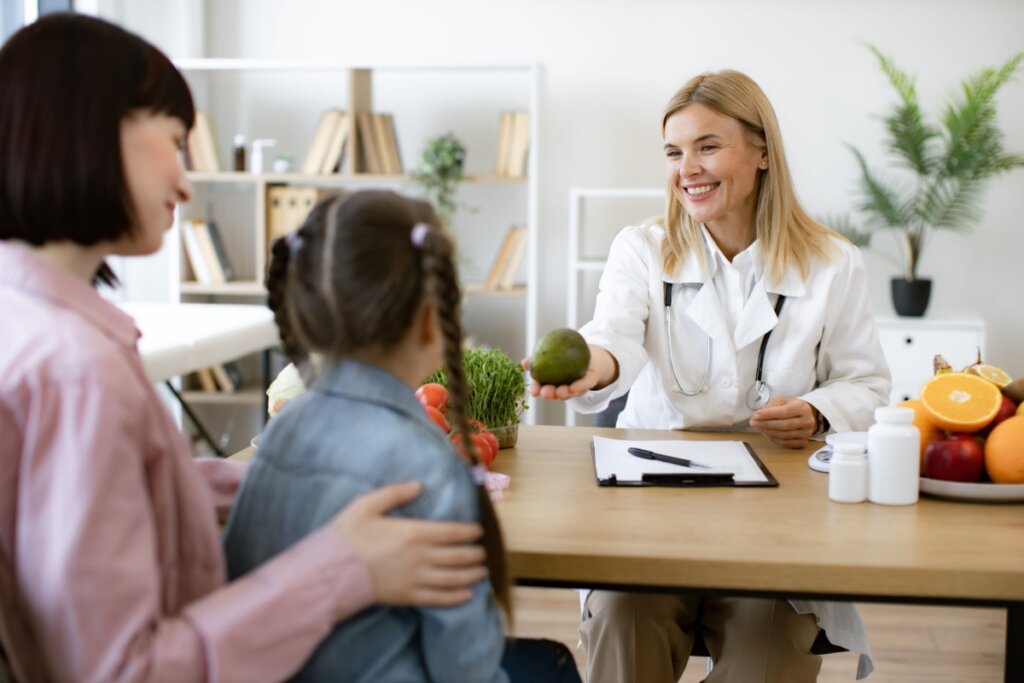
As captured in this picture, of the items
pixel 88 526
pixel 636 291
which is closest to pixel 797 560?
pixel 88 526

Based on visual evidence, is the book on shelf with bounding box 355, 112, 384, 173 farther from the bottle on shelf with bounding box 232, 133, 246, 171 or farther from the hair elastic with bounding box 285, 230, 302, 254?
the hair elastic with bounding box 285, 230, 302, 254

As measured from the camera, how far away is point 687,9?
4664 mm

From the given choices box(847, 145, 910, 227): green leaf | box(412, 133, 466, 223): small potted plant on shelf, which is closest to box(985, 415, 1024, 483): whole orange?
box(847, 145, 910, 227): green leaf

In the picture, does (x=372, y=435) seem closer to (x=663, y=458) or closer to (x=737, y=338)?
(x=663, y=458)

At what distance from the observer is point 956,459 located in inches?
60.6

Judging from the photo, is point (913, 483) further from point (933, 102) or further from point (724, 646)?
point (933, 102)

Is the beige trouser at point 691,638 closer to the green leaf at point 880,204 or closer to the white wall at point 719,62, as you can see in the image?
the green leaf at point 880,204

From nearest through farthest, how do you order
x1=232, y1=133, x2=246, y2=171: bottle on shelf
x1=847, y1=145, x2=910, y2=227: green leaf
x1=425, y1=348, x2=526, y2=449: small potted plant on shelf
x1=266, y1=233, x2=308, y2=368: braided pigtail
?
x1=266, y1=233, x2=308, y2=368: braided pigtail, x1=425, y1=348, x2=526, y2=449: small potted plant on shelf, x1=847, y1=145, x2=910, y2=227: green leaf, x1=232, y1=133, x2=246, y2=171: bottle on shelf

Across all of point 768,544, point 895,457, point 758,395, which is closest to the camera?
point 768,544

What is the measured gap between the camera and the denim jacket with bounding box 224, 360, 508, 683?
1.05 m

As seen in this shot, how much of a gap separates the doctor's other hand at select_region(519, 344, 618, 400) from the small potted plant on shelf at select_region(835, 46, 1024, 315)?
8.58 ft

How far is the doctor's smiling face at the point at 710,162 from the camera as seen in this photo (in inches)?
86.7

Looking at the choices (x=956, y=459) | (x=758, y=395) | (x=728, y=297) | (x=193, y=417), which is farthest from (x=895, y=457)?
(x=193, y=417)

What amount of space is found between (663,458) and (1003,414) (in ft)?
1.61
